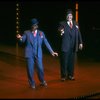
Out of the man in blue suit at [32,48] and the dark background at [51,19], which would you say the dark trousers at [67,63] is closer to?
the man in blue suit at [32,48]

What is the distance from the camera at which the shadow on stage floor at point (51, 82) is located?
39.3 ft

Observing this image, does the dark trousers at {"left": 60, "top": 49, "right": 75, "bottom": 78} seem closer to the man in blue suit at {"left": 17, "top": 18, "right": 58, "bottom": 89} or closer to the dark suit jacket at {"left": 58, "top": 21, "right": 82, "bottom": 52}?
the dark suit jacket at {"left": 58, "top": 21, "right": 82, "bottom": 52}

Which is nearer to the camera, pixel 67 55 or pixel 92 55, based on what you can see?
pixel 67 55

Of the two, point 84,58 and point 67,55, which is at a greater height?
point 67,55

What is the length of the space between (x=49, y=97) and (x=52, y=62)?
5.46 metres

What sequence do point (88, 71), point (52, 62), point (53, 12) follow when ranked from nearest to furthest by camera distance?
point (88, 71) → point (52, 62) → point (53, 12)

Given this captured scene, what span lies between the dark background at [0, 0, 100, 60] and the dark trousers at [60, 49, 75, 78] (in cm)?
466

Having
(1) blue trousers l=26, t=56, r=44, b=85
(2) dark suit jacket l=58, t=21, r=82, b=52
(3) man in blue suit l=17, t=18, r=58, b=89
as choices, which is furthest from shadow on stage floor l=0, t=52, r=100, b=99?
(2) dark suit jacket l=58, t=21, r=82, b=52

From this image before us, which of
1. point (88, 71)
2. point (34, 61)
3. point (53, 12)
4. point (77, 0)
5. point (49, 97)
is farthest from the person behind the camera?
point (53, 12)

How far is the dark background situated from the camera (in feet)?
70.9

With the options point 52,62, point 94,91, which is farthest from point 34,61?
point 52,62

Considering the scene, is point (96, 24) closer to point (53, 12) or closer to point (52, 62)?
point (53, 12)

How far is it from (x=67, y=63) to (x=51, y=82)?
2.52 feet

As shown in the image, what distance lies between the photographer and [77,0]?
21.9m
